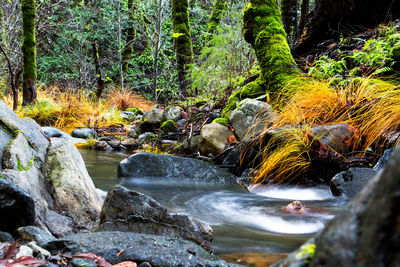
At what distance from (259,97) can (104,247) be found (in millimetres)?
4983

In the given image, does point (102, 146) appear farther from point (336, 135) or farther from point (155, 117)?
point (336, 135)

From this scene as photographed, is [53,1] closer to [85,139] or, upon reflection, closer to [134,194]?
[85,139]

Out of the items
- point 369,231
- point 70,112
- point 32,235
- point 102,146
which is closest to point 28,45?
point 70,112

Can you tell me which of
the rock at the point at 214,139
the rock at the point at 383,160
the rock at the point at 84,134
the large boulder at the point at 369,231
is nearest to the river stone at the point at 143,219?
the large boulder at the point at 369,231

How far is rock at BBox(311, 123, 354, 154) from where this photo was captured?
4.11 meters

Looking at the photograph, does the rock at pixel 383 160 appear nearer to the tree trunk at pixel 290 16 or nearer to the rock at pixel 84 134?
the tree trunk at pixel 290 16

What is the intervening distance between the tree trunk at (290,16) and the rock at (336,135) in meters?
4.56

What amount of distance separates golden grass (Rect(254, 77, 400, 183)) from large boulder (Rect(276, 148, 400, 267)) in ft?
11.8

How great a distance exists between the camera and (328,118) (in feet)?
15.3

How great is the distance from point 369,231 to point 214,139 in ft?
16.9

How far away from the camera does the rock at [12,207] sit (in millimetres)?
1756

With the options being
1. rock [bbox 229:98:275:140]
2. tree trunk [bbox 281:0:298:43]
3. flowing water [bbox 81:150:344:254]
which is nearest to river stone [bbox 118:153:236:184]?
flowing water [bbox 81:150:344:254]

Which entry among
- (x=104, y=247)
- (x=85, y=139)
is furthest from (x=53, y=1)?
(x=104, y=247)

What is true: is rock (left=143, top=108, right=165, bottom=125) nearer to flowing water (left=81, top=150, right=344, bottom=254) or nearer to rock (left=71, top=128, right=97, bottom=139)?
rock (left=71, top=128, right=97, bottom=139)
